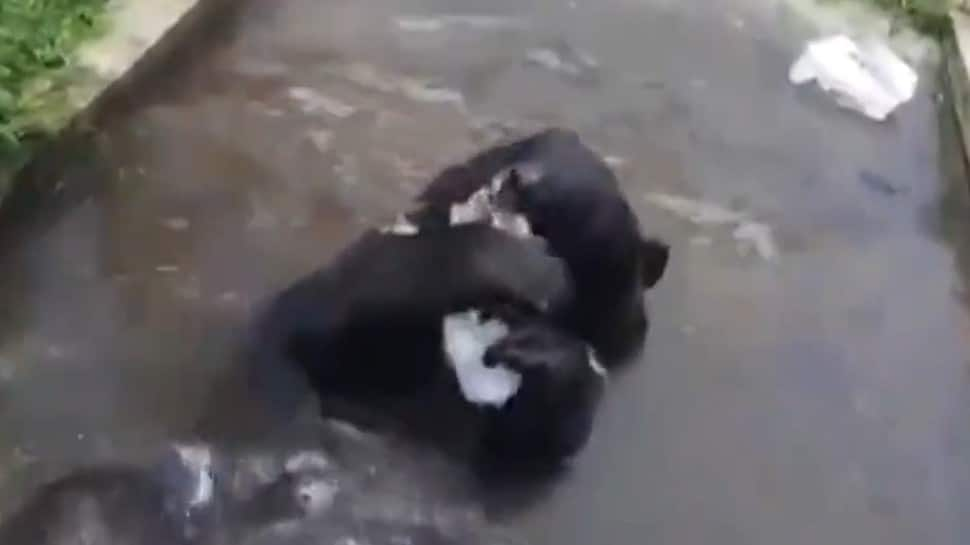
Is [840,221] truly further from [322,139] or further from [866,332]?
[322,139]

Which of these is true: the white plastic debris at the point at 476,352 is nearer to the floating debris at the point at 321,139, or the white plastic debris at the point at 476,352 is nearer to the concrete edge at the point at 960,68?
the floating debris at the point at 321,139

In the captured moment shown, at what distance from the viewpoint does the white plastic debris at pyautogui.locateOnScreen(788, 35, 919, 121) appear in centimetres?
281

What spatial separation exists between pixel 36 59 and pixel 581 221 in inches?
33.8

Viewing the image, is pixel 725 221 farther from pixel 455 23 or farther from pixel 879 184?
pixel 455 23

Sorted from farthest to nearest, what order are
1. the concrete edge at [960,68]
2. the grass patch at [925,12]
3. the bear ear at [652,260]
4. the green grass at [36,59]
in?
the grass patch at [925,12]
the concrete edge at [960,68]
the green grass at [36,59]
the bear ear at [652,260]

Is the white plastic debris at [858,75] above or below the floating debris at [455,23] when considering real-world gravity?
below

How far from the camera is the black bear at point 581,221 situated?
213 centimetres

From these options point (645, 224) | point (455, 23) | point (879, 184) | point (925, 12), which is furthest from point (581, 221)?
point (925, 12)

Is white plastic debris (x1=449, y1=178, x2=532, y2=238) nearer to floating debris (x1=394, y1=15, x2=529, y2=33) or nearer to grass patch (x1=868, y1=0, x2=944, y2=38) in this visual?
floating debris (x1=394, y1=15, x2=529, y2=33)

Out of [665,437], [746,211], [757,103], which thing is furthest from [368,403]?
[757,103]

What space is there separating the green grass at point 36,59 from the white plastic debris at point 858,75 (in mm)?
1135

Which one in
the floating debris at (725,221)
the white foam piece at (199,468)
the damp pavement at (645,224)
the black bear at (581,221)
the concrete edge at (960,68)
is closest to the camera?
the white foam piece at (199,468)

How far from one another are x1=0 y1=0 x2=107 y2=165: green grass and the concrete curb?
0.07 ft

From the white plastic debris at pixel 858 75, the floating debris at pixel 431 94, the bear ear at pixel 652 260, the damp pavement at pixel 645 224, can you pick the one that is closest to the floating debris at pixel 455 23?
the damp pavement at pixel 645 224
